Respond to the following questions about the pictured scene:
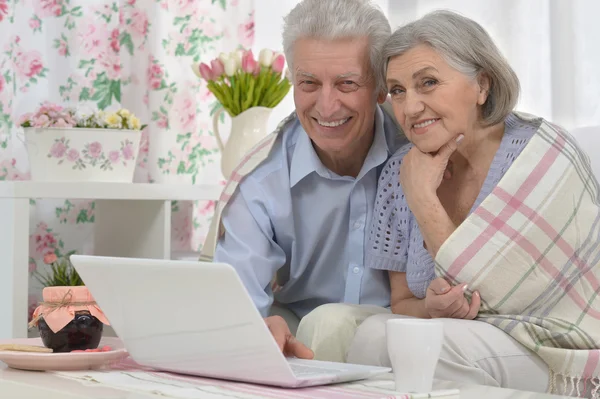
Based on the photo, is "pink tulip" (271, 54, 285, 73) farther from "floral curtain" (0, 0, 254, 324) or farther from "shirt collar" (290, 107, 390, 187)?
Answer: "shirt collar" (290, 107, 390, 187)

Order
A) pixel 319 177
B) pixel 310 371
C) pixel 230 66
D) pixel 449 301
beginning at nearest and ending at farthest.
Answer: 1. pixel 310 371
2. pixel 449 301
3. pixel 319 177
4. pixel 230 66

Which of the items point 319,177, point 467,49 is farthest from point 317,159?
point 467,49

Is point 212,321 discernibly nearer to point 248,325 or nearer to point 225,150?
point 248,325

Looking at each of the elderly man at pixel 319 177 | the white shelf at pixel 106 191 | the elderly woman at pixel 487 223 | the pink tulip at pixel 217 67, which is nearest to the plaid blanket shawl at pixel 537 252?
the elderly woman at pixel 487 223

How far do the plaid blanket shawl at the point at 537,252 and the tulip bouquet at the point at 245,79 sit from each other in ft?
4.16

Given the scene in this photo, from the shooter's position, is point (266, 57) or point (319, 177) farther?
point (266, 57)

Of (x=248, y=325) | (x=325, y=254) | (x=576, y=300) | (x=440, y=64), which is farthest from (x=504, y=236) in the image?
(x=248, y=325)

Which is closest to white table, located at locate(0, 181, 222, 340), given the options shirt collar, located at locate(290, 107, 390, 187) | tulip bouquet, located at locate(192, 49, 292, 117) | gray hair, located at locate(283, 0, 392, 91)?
→ tulip bouquet, located at locate(192, 49, 292, 117)

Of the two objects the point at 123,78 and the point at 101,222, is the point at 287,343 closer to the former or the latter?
the point at 101,222

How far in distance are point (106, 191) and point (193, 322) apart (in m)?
1.45

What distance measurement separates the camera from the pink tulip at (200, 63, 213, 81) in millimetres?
2779

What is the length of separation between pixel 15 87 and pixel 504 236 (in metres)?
1.81

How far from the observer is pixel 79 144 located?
259 centimetres

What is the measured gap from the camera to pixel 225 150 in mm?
2838
